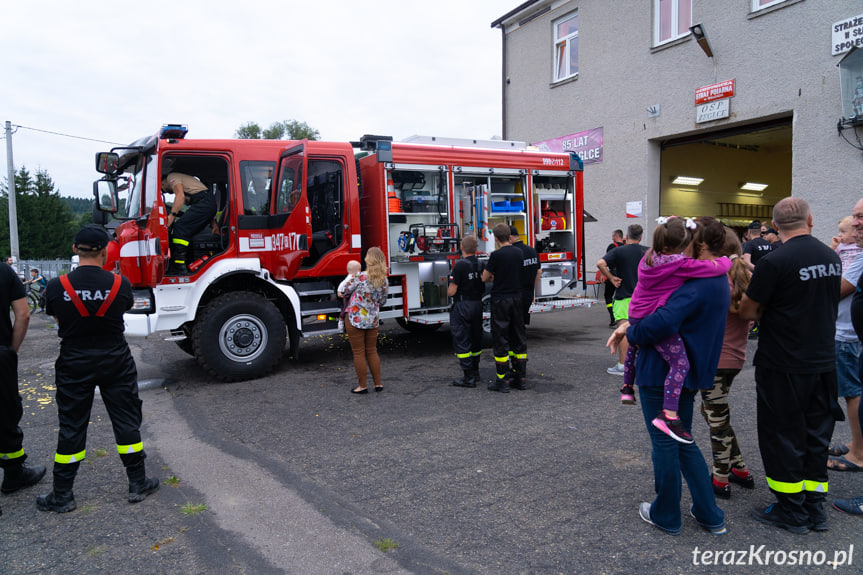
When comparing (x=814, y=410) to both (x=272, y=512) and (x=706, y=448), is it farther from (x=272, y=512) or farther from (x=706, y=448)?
(x=272, y=512)

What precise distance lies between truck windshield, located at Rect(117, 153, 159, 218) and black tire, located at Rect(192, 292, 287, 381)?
1533 millimetres

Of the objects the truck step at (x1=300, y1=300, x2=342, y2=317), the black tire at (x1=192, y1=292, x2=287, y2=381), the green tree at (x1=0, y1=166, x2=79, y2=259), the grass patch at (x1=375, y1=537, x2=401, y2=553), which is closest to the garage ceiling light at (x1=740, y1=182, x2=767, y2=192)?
the truck step at (x1=300, y1=300, x2=342, y2=317)

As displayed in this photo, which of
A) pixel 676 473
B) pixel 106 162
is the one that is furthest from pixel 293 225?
pixel 676 473

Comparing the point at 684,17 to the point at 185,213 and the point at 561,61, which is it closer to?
the point at 561,61

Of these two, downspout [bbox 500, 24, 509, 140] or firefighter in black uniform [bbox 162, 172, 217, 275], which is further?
downspout [bbox 500, 24, 509, 140]

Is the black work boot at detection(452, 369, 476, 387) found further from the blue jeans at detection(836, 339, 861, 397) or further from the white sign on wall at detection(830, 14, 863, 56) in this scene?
the white sign on wall at detection(830, 14, 863, 56)

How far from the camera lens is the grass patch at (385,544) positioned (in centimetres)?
316

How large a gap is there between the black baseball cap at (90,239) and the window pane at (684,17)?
12959 millimetres

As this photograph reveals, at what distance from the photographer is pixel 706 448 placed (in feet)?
14.5

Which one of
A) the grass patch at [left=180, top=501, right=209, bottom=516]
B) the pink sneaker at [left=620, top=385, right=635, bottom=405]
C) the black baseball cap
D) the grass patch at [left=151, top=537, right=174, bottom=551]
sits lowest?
the grass patch at [left=151, top=537, right=174, bottom=551]

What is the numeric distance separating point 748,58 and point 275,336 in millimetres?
10726

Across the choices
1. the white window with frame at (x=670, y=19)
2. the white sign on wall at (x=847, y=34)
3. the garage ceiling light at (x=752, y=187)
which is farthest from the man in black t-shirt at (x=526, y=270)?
the garage ceiling light at (x=752, y=187)

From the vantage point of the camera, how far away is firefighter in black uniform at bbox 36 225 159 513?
369 centimetres

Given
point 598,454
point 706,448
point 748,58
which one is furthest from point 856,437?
point 748,58
